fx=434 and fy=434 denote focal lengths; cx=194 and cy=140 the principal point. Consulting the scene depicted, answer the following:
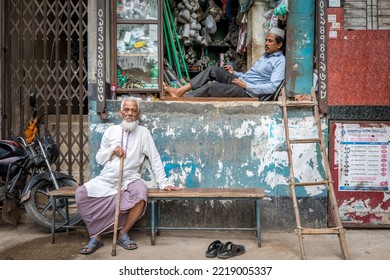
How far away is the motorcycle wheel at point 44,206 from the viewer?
461 cm

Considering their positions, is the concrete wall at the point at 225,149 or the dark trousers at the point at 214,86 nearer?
the concrete wall at the point at 225,149

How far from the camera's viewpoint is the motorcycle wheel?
461cm

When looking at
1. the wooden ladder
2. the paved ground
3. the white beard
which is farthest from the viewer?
the white beard

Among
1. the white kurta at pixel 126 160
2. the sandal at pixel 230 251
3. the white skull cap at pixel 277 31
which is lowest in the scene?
the sandal at pixel 230 251

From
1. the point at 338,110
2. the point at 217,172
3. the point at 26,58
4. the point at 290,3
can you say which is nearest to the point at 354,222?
the point at 338,110

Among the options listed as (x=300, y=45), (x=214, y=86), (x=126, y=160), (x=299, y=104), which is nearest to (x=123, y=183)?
(x=126, y=160)

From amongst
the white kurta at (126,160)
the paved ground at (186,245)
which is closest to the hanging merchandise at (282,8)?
the white kurta at (126,160)

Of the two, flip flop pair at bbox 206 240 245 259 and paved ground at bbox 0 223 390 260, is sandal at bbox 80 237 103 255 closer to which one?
paved ground at bbox 0 223 390 260

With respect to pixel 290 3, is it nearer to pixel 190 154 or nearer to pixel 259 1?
pixel 259 1

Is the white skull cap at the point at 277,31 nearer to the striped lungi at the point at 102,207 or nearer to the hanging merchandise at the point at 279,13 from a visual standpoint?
the hanging merchandise at the point at 279,13

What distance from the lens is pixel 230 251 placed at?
3.96 metres

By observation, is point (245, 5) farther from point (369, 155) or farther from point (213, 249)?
point (213, 249)

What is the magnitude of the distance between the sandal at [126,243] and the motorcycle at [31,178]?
699 millimetres

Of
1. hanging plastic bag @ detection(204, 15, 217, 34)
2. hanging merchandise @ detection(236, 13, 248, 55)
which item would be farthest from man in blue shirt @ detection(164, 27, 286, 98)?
hanging plastic bag @ detection(204, 15, 217, 34)
